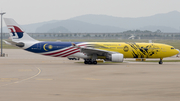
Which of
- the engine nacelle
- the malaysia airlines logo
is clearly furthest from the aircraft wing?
the malaysia airlines logo

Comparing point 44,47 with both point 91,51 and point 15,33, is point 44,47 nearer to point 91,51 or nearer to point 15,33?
point 15,33

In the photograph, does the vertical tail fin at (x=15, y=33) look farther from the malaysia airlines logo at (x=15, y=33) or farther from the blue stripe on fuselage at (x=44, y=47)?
the blue stripe on fuselage at (x=44, y=47)

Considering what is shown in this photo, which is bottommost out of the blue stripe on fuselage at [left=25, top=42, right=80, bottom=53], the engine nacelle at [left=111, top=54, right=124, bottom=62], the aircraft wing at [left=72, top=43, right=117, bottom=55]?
the engine nacelle at [left=111, top=54, right=124, bottom=62]

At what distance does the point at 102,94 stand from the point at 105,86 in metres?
2.85

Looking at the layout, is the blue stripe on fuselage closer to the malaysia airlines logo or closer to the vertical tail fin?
the vertical tail fin

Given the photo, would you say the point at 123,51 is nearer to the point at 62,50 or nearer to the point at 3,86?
the point at 62,50

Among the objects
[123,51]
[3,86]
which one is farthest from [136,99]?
[123,51]

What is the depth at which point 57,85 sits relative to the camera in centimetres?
1808

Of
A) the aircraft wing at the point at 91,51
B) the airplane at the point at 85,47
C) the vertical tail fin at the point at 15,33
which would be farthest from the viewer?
the vertical tail fin at the point at 15,33

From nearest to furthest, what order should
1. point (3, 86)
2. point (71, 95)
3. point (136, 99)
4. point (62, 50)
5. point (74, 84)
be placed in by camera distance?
point (136, 99), point (71, 95), point (3, 86), point (74, 84), point (62, 50)

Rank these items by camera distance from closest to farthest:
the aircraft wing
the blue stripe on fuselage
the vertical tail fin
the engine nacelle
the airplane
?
the engine nacelle → the aircraft wing → the airplane → the blue stripe on fuselage → the vertical tail fin

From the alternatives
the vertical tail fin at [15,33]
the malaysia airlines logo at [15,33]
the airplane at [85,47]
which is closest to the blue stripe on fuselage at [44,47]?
the airplane at [85,47]

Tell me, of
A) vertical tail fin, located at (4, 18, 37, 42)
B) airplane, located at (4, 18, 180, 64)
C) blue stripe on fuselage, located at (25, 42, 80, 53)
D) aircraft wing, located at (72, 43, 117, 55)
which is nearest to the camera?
aircraft wing, located at (72, 43, 117, 55)

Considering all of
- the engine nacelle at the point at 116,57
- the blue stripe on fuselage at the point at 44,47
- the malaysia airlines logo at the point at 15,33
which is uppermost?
the malaysia airlines logo at the point at 15,33
